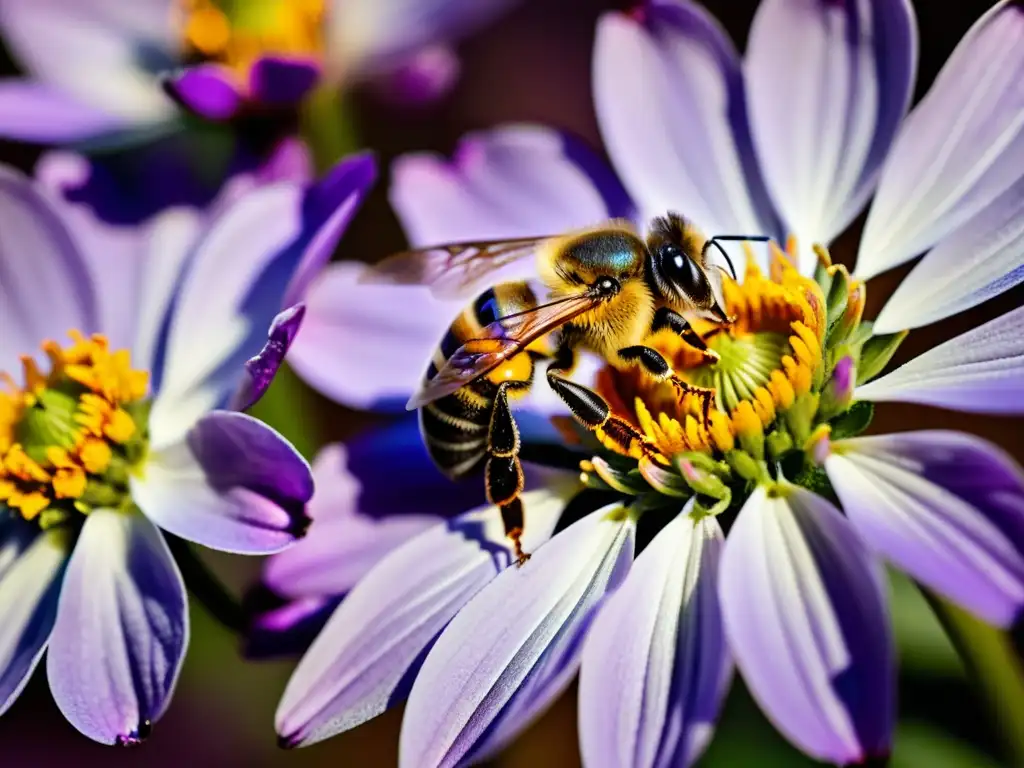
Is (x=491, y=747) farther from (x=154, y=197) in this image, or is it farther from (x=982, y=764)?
(x=154, y=197)

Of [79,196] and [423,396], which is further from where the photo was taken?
[79,196]

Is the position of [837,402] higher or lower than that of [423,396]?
lower

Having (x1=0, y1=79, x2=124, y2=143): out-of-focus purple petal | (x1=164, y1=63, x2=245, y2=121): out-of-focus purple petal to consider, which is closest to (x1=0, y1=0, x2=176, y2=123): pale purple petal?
(x1=0, y1=79, x2=124, y2=143): out-of-focus purple petal

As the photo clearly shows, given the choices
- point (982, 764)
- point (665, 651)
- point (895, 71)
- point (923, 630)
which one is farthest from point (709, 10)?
point (665, 651)

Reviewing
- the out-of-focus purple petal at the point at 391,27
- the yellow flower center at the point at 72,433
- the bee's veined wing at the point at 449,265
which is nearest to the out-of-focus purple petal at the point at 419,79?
the out-of-focus purple petal at the point at 391,27

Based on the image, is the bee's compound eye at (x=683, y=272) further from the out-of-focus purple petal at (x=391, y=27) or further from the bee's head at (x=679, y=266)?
the out-of-focus purple petal at (x=391, y=27)

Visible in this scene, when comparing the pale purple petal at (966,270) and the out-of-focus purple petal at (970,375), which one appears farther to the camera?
the pale purple petal at (966,270)
